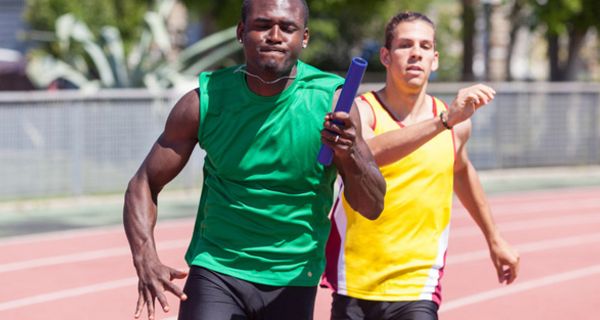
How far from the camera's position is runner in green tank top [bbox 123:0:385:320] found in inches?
143

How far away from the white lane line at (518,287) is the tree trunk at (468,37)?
16.1 m

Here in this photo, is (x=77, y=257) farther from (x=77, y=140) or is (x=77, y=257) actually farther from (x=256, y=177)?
(x=256, y=177)

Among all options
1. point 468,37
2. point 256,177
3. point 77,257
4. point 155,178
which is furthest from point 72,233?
point 468,37

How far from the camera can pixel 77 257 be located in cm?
1082

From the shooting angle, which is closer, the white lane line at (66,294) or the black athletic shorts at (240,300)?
the black athletic shorts at (240,300)

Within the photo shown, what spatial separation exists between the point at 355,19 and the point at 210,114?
125 feet

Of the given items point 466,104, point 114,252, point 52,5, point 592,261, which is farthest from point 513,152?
point 52,5

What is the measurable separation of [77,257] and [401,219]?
6669mm

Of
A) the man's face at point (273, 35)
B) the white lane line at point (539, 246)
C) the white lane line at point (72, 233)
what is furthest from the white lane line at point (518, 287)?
the man's face at point (273, 35)

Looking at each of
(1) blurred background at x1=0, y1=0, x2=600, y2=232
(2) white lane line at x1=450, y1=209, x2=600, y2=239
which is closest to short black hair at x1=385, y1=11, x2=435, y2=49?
(2) white lane line at x1=450, y1=209, x2=600, y2=239

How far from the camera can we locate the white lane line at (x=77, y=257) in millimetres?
10289

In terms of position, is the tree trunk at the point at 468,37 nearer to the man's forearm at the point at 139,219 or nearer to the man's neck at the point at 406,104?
the man's neck at the point at 406,104

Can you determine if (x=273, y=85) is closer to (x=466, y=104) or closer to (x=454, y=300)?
(x=466, y=104)

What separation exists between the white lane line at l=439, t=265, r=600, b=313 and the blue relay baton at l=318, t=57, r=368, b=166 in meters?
5.04
